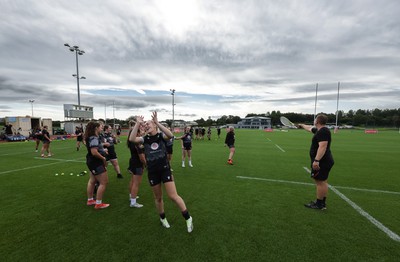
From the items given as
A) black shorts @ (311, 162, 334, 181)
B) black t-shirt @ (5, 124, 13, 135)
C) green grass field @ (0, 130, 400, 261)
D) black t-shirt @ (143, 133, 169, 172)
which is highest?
black t-shirt @ (143, 133, 169, 172)

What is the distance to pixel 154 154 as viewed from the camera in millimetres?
3766

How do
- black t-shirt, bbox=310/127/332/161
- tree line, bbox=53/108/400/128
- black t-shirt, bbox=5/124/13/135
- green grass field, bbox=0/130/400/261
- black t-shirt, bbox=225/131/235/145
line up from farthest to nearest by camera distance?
tree line, bbox=53/108/400/128, black t-shirt, bbox=5/124/13/135, black t-shirt, bbox=225/131/235/145, black t-shirt, bbox=310/127/332/161, green grass field, bbox=0/130/400/261

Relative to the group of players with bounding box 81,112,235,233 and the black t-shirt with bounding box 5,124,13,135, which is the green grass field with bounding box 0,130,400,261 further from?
the black t-shirt with bounding box 5,124,13,135

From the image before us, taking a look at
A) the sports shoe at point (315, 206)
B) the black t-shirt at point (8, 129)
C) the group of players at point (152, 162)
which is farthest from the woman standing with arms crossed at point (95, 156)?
the black t-shirt at point (8, 129)

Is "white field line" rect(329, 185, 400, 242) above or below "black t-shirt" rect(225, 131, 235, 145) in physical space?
below

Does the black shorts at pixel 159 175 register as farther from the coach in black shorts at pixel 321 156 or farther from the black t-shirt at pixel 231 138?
the black t-shirt at pixel 231 138

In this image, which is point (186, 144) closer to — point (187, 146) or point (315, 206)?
point (187, 146)

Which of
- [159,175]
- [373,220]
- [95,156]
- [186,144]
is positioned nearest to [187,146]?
[186,144]

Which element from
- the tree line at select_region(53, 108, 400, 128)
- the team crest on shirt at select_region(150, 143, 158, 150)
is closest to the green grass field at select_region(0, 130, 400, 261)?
the team crest on shirt at select_region(150, 143, 158, 150)

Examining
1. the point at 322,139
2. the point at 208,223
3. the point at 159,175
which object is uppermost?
the point at 322,139

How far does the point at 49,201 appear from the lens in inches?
215

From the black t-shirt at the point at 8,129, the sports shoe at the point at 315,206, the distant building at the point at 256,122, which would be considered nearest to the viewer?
the sports shoe at the point at 315,206

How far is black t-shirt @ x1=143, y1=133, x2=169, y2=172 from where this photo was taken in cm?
375

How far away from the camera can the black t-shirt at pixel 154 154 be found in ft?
12.3
